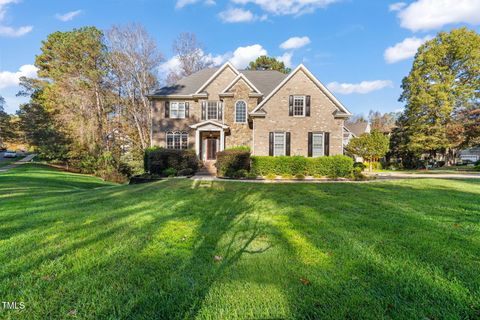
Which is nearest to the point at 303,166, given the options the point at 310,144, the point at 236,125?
the point at 310,144

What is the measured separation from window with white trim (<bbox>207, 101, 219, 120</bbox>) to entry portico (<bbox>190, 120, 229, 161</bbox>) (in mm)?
1339

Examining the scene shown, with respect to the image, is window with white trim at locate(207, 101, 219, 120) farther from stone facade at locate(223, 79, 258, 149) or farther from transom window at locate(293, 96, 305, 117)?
transom window at locate(293, 96, 305, 117)

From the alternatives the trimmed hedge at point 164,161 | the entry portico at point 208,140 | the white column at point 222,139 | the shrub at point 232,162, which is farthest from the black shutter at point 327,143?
the trimmed hedge at point 164,161

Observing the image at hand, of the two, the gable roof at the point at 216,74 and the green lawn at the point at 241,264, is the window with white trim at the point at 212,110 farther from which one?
the green lawn at the point at 241,264

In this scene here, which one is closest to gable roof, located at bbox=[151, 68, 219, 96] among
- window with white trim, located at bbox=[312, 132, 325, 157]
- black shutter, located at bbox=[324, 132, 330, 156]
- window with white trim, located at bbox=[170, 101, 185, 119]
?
window with white trim, located at bbox=[170, 101, 185, 119]

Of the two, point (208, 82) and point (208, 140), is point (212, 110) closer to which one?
point (208, 82)

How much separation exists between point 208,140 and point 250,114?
16.5ft

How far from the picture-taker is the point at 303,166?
15070 millimetres

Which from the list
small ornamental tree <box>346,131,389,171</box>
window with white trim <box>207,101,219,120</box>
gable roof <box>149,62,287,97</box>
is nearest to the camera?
window with white trim <box>207,101,219,120</box>

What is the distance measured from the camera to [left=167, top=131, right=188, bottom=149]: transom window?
21531mm

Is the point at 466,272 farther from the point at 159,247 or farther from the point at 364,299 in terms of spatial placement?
the point at 159,247

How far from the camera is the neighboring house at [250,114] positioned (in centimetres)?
1794

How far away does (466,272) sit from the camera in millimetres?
Answer: 2877

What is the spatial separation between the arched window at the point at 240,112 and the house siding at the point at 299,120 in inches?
102
